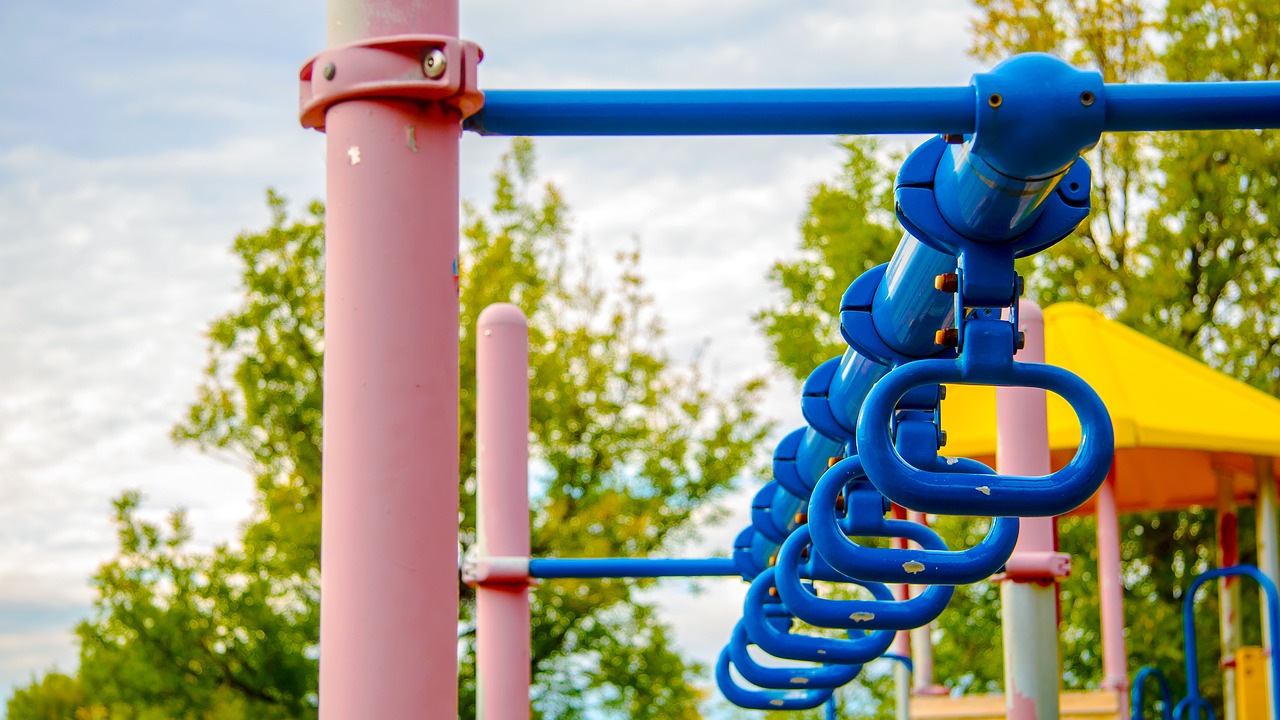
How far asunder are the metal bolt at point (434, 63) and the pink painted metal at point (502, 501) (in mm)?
2244

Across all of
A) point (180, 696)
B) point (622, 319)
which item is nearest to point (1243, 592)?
point (622, 319)

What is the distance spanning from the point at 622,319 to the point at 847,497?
35.3 ft

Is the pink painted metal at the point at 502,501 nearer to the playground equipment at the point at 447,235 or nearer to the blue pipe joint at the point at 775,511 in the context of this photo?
the blue pipe joint at the point at 775,511

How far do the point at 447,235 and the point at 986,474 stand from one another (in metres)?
0.76

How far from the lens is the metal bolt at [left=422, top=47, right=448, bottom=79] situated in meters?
1.78

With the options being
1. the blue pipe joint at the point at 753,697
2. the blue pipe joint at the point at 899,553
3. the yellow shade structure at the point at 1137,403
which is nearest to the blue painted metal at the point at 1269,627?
the yellow shade structure at the point at 1137,403

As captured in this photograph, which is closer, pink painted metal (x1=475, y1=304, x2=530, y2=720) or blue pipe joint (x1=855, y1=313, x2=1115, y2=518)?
blue pipe joint (x1=855, y1=313, x2=1115, y2=518)

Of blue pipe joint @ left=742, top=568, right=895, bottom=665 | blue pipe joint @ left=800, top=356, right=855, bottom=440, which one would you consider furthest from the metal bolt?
blue pipe joint @ left=742, top=568, right=895, bottom=665

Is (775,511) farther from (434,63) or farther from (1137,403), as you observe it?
(1137,403)

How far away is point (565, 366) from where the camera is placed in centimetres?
1252

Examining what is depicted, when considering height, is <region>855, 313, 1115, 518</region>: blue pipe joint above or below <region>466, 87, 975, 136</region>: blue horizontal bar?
below

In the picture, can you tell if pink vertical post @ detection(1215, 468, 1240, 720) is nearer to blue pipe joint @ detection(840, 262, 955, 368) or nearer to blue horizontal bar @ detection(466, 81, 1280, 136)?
blue pipe joint @ detection(840, 262, 955, 368)

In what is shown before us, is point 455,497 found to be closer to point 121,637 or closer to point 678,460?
point 678,460

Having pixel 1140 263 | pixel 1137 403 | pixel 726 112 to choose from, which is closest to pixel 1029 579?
pixel 726 112
